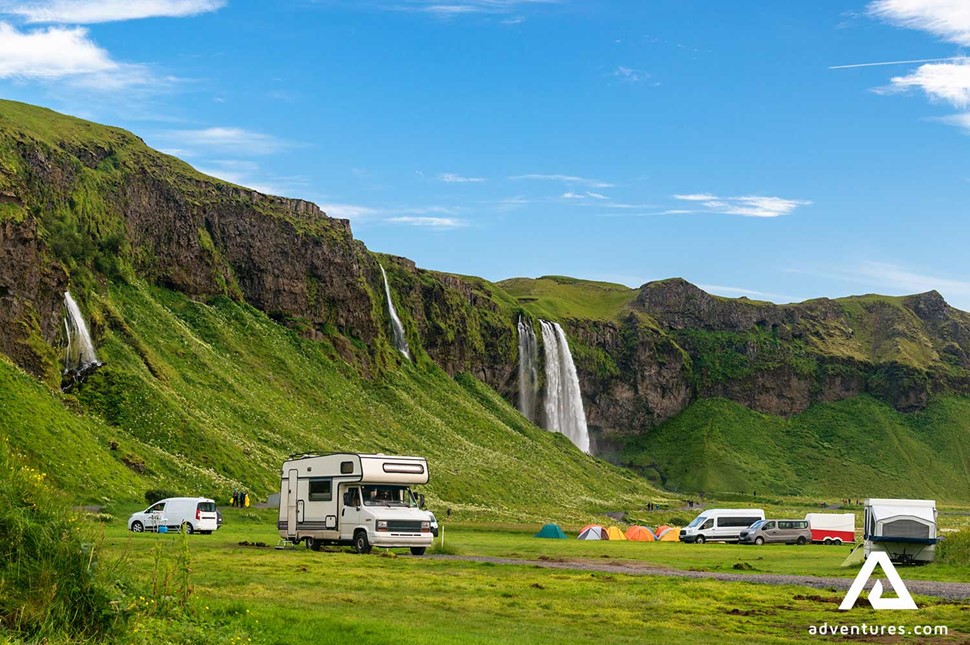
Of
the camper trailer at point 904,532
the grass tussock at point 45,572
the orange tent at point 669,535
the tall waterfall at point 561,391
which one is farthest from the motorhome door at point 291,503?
the tall waterfall at point 561,391

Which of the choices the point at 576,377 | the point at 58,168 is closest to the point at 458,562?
the point at 58,168

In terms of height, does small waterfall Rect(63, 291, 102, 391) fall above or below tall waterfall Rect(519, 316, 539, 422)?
below

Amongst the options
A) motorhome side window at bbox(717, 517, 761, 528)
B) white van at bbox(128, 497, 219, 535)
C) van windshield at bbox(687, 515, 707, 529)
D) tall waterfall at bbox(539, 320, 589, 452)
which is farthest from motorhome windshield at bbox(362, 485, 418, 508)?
tall waterfall at bbox(539, 320, 589, 452)

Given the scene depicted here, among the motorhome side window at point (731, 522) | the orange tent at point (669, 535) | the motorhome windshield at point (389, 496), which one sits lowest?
the orange tent at point (669, 535)

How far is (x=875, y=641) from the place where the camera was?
2164cm

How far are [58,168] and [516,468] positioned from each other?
207 feet

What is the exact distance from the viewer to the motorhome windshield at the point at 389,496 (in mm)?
43281

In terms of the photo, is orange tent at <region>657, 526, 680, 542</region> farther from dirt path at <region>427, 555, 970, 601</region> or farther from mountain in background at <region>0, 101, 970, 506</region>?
dirt path at <region>427, 555, 970, 601</region>

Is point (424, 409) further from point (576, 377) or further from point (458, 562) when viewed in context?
point (458, 562)

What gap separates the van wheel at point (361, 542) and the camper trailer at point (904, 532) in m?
21.2

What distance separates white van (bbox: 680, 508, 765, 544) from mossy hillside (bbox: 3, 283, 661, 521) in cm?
2592

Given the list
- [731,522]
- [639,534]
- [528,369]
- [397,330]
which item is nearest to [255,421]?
[639,534]

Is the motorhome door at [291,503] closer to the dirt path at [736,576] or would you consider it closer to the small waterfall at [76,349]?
the dirt path at [736,576]

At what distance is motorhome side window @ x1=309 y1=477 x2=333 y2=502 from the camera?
1732 inches
